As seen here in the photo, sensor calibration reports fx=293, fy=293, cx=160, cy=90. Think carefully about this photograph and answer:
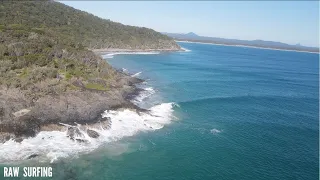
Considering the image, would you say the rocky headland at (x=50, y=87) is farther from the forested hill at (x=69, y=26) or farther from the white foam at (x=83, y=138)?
the forested hill at (x=69, y=26)

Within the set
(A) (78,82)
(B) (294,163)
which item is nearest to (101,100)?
(A) (78,82)

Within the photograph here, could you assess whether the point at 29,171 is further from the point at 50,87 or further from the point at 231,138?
the point at 231,138

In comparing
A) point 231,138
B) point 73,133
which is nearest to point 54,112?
point 73,133

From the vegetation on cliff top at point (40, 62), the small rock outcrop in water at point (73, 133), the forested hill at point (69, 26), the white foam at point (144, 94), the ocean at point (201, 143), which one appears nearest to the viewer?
the ocean at point (201, 143)

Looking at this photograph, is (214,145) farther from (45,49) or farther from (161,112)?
(45,49)

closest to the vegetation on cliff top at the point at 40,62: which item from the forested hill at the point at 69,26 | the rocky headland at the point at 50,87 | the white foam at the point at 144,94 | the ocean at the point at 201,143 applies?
the rocky headland at the point at 50,87
